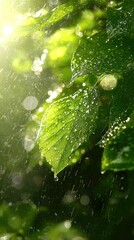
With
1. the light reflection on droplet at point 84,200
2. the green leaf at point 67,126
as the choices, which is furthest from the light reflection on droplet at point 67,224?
the green leaf at point 67,126

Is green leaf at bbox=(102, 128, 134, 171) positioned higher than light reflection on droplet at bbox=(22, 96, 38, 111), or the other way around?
green leaf at bbox=(102, 128, 134, 171)

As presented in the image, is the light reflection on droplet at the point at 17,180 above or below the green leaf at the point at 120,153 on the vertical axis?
below

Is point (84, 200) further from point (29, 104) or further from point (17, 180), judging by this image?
point (29, 104)

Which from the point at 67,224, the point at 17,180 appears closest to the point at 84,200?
the point at 67,224

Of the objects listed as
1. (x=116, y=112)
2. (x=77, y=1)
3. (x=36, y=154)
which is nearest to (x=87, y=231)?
(x=36, y=154)

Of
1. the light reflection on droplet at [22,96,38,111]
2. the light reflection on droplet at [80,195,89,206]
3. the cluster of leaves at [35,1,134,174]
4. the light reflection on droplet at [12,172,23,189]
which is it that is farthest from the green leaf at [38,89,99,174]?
the light reflection on droplet at [12,172,23,189]

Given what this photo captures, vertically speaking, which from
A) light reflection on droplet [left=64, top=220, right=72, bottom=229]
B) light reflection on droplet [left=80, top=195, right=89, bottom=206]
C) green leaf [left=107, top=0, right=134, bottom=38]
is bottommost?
light reflection on droplet [left=64, top=220, right=72, bottom=229]

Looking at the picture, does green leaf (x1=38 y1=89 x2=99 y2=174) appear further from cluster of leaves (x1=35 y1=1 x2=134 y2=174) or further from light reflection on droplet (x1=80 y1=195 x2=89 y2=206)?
light reflection on droplet (x1=80 y1=195 x2=89 y2=206)

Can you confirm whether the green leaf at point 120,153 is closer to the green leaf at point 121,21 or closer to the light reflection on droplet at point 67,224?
the green leaf at point 121,21
